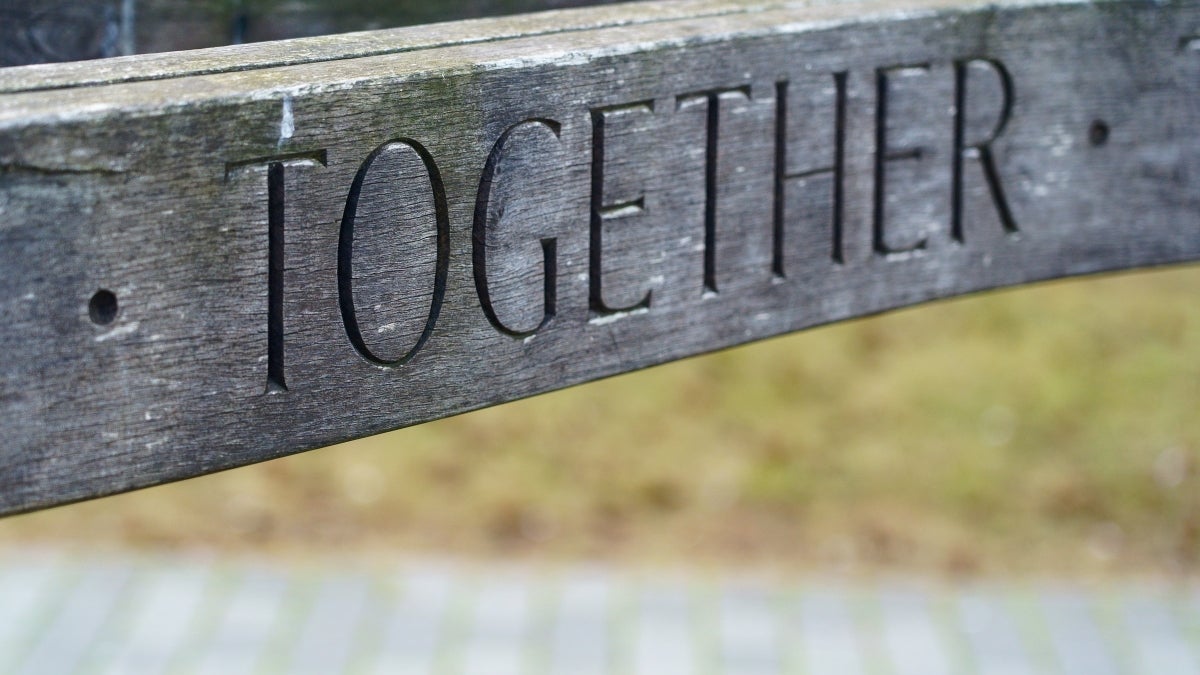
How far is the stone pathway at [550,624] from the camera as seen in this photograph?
3.44 m

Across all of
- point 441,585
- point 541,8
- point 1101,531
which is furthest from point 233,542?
point 541,8

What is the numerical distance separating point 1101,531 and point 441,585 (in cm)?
174

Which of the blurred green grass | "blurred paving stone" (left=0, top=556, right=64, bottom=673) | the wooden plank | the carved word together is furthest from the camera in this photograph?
the blurred green grass

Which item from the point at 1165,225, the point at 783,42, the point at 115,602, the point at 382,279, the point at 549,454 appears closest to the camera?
the point at 382,279

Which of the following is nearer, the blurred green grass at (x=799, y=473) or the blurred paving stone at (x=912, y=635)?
the blurred paving stone at (x=912, y=635)

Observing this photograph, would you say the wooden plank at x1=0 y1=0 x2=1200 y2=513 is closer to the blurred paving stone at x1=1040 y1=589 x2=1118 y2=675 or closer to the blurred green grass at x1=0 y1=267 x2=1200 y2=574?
the blurred paving stone at x1=1040 y1=589 x2=1118 y2=675

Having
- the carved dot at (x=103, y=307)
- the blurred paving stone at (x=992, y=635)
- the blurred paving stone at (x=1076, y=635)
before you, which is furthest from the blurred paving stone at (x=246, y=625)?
the carved dot at (x=103, y=307)

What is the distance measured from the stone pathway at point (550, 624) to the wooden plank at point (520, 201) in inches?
79.6

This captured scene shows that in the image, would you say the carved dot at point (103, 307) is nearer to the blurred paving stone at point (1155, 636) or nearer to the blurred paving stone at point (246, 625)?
the blurred paving stone at point (246, 625)

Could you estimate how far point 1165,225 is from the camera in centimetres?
163

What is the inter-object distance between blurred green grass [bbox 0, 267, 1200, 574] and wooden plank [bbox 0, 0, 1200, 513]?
2.45m

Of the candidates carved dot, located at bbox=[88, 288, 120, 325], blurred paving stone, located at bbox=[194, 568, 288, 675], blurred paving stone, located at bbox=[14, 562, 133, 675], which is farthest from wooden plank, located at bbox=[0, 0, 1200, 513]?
blurred paving stone, located at bbox=[14, 562, 133, 675]

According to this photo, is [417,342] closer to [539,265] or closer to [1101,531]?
[539,265]

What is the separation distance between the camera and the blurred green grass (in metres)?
3.97
